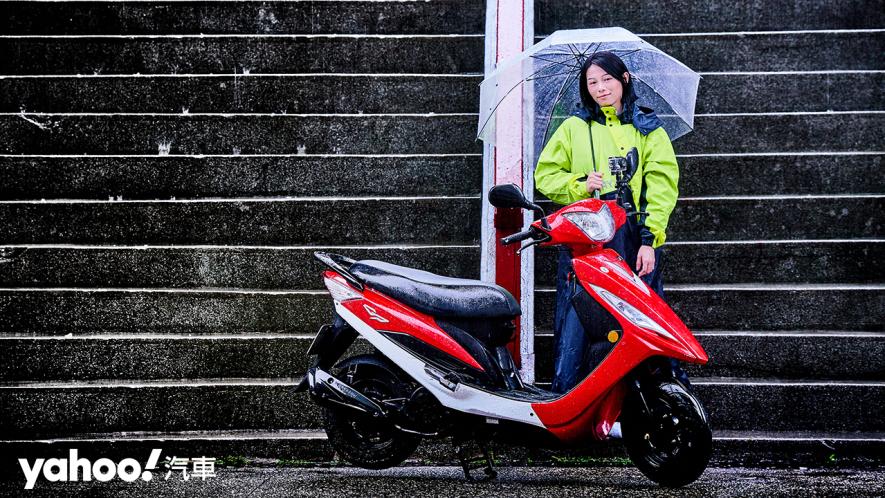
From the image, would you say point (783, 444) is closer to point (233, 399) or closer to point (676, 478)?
point (676, 478)

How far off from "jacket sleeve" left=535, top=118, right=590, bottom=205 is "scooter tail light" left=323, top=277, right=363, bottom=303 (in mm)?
1162

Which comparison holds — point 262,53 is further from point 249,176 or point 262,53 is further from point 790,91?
point 790,91

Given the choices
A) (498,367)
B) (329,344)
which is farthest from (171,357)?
(498,367)

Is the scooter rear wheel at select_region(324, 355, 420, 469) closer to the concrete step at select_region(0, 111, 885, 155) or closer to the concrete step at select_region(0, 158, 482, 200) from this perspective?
the concrete step at select_region(0, 158, 482, 200)

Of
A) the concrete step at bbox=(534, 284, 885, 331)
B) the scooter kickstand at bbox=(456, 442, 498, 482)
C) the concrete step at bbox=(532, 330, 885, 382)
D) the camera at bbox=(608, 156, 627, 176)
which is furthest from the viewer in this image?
the concrete step at bbox=(534, 284, 885, 331)

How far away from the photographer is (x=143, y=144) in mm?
6551

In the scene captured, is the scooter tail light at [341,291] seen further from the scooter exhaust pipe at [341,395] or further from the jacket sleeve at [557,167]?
the jacket sleeve at [557,167]

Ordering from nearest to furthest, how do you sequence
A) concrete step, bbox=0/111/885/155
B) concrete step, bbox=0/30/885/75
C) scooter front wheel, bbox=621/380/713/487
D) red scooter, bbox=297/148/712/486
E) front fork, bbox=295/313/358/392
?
1. scooter front wheel, bbox=621/380/713/487
2. red scooter, bbox=297/148/712/486
3. front fork, bbox=295/313/358/392
4. concrete step, bbox=0/111/885/155
5. concrete step, bbox=0/30/885/75

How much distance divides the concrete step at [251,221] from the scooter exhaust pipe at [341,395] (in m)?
1.60

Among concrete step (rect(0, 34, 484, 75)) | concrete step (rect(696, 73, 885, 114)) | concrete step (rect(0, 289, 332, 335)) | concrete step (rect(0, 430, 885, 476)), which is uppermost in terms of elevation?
concrete step (rect(0, 34, 484, 75))

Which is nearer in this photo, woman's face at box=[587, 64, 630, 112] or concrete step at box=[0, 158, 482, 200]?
woman's face at box=[587, 64, 630, 112]

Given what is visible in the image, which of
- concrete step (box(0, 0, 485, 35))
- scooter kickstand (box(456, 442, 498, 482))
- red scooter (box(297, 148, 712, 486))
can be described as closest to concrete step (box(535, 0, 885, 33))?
concrete step (box(0, 0, 485, 35))

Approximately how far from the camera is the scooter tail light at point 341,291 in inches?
194

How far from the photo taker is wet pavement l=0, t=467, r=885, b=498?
4660 mm
